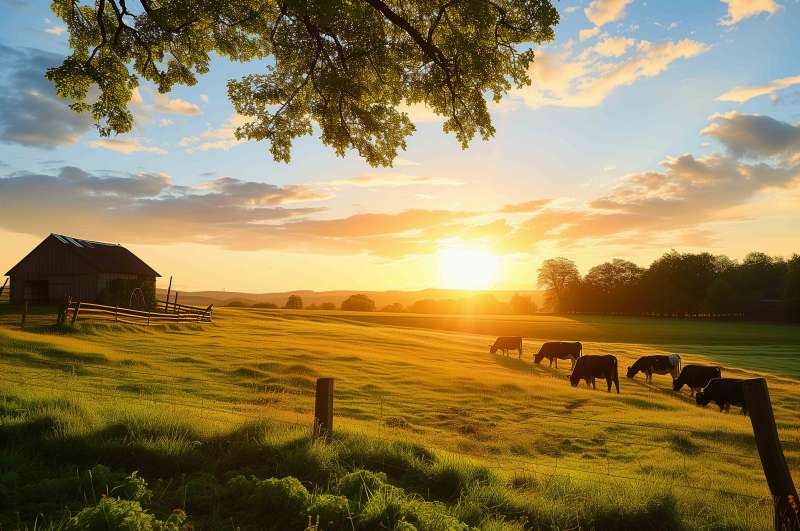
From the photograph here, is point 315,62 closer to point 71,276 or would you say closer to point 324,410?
point 324,410

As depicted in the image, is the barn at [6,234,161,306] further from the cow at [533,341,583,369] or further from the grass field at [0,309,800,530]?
the cow at [533,341,583,369]

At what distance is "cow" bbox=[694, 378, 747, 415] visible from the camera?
68.5 ft

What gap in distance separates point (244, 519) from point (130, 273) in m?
47.2

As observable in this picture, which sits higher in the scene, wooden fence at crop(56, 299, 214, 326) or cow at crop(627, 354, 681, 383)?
wooden fence at crop(56, 299, 214, 326)

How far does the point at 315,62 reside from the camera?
1625cm

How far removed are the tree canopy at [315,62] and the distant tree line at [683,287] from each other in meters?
96.4

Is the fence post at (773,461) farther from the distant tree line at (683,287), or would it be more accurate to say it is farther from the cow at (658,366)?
the distant tree line at (683,287)

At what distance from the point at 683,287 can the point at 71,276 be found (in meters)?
100

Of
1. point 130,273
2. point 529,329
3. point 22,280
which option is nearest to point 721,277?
point 529,329

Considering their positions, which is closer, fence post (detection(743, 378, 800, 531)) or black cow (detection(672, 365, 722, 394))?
fence post (detection(743, 378, 800, 531))

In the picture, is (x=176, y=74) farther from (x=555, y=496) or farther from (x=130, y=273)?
(x=130, y=273)

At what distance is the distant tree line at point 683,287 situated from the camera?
313ft

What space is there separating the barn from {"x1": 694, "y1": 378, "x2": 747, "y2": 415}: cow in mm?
42650

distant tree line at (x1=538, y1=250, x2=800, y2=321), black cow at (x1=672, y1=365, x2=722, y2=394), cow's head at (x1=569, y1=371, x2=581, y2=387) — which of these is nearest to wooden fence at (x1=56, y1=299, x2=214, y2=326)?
cow's head at (x1=569, y1=371, x2=581, y2=387)
